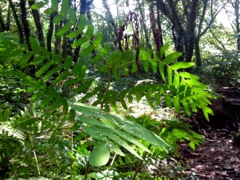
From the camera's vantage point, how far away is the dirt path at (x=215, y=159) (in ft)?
12.9

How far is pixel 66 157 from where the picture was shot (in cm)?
161

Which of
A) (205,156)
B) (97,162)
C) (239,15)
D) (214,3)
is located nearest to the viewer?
(97,162)

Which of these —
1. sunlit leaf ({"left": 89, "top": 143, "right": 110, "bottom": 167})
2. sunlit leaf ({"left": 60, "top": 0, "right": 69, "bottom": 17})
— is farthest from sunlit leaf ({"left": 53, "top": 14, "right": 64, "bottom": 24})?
sunlit leaf ({"left": 89, "top": 143, "right": 110, "bottom": 167})

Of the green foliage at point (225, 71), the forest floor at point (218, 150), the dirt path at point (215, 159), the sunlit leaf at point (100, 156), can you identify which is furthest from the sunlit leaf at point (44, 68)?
the green foliage at point (225, 71)

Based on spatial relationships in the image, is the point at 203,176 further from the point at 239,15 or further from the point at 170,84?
the point at 239,15

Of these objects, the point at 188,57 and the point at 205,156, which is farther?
the point at 188,57

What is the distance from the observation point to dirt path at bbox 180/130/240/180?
155 inches

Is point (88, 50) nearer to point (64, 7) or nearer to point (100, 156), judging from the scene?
point (64, 7)

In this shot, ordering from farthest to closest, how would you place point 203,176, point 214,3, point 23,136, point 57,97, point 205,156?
1. point 214,3
2. point 205,156
3. point 203,176
4. point 23,136
5. point 57,97

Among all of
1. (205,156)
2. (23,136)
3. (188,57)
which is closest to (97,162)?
(23,136)

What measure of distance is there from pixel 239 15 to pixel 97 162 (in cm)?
1961

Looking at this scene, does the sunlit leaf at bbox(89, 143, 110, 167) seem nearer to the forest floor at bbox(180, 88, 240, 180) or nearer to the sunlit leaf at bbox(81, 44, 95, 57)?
the sunlit leaf at bbox(81, 44, 95, 57)

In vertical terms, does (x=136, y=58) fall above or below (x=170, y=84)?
above

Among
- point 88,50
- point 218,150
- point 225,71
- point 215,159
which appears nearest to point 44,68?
point 88,50
